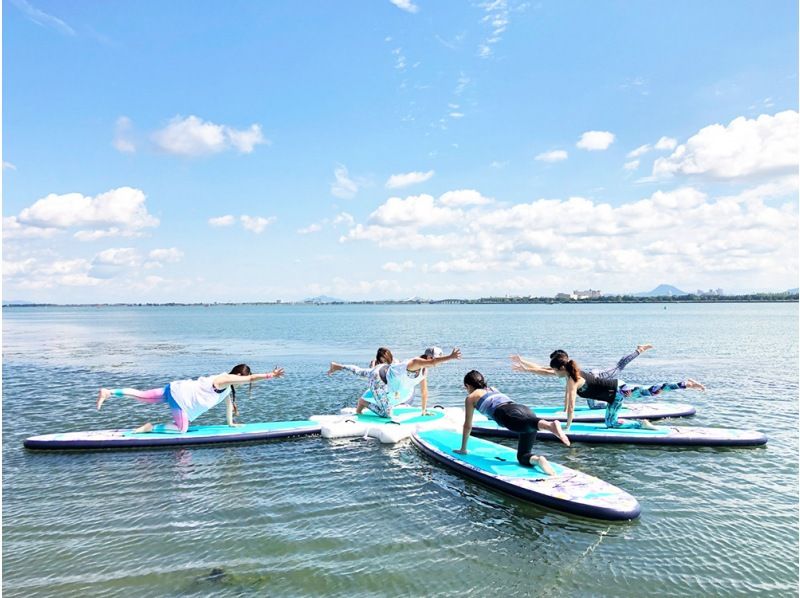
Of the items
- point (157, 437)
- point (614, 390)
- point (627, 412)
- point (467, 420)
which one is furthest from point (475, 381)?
point (157, 437)

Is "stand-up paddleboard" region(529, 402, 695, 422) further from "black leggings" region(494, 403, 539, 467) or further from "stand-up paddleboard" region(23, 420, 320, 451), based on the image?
"stand-up paddleboard" region(23, 420, 320, 451)

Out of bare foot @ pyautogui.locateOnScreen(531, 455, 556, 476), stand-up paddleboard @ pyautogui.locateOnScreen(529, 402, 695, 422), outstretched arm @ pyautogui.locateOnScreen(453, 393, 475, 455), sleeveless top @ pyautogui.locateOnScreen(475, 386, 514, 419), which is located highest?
sleeveless top @ pyautogui.locateOnScreen(475, 386, 514, 419)

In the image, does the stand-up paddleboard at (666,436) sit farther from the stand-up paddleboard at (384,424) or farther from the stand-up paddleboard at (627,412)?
the stand-up paddleboard at (384,424)

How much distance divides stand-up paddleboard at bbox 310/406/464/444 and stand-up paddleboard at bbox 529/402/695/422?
278cm

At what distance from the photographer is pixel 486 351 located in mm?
40688

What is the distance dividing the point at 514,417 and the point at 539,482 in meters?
1.24

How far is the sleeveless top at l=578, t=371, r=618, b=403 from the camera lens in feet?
44.1

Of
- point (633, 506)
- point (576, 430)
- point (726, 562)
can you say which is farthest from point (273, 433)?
point (726, 562)

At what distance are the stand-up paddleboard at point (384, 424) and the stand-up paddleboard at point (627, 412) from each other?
2776 millimetres

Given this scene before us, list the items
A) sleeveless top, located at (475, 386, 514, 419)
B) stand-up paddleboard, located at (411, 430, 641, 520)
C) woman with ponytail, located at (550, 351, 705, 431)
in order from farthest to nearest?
1. woman with ponytail, located at (550, 351, 705, 431)
2. sleeveless top, located at (475, 386, 514, 419)
3. stand-up paddleboard, located at (411, 430, 641, 520)

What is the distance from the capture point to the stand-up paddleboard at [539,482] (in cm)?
863

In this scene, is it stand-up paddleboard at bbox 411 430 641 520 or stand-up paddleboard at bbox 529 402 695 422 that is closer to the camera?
stand-up paddleboard at bbox 411 430 641 520

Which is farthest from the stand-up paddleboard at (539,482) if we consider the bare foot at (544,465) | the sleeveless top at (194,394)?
the sleeveless top at (194,394)

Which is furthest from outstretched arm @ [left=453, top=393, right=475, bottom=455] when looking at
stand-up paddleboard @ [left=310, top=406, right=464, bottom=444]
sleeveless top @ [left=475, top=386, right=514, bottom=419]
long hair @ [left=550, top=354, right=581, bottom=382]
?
stand-up paddleboard @ [left=310, top=406, right=464, bottom=444]
